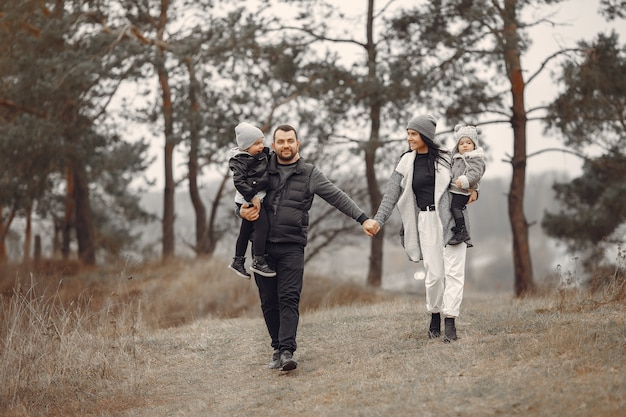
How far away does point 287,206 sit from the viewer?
6988 mm

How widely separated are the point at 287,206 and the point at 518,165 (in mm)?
11087

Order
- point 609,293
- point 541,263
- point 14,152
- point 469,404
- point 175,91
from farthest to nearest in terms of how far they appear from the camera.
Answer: point 541,263 → point 175,91 → point 14,152 → point 609,293 → point 469,404

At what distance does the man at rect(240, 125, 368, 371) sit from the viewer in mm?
6980

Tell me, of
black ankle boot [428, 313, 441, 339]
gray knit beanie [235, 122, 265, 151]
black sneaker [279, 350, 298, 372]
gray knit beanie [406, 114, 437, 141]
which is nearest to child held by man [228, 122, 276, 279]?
gray knit beanie [235, 122, 265, 151]

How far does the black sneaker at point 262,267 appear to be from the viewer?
7000mm

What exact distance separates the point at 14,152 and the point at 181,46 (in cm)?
484

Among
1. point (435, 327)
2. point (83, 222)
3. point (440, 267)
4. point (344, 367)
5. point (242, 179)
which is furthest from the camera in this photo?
point (83, 222)

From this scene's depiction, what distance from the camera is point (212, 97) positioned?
66.0 ft

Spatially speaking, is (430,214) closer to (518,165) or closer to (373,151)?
(518,165)

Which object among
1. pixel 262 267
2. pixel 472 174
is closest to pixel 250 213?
pixel 262 267

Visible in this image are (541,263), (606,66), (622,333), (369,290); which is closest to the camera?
(622,333)

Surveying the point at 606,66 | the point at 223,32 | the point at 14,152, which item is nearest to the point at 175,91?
the point at 223,32

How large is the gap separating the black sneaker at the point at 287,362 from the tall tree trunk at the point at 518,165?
10.3m

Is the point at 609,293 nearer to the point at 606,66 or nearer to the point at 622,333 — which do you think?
the point at 622,333
